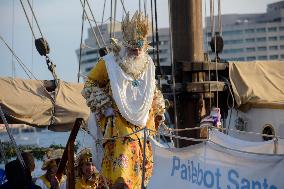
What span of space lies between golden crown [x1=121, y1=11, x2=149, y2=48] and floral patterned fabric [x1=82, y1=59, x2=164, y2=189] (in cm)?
34

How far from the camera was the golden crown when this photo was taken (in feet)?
21.7

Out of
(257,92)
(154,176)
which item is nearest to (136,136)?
(154,176)

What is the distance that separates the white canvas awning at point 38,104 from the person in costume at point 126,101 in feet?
5.35

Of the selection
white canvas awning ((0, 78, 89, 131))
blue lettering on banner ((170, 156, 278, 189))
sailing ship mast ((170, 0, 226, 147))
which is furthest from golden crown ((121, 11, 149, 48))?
sailing ship mast ((170, 0, 226, 147))

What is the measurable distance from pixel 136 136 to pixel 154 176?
3.40 feet

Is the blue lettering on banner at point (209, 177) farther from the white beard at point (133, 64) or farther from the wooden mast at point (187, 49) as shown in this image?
the wooden mast at point (187, 49)

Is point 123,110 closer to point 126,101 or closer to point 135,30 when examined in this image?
point 126,101

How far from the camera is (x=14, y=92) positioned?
27.6ft

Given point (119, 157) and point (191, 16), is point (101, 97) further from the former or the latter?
point (191, 16)

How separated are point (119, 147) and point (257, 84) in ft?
12.4

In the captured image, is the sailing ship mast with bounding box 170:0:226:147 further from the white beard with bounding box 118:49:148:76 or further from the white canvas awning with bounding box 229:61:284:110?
the white beard with bounding box 118:49:148:76

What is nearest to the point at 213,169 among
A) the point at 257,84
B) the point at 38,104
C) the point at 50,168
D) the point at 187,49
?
the point at 50,168

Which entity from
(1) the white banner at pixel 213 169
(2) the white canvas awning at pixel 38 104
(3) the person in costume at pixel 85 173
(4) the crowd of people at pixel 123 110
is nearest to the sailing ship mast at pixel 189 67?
(2) the white canvas awning at pixel 38 104

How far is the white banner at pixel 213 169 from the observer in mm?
4410
